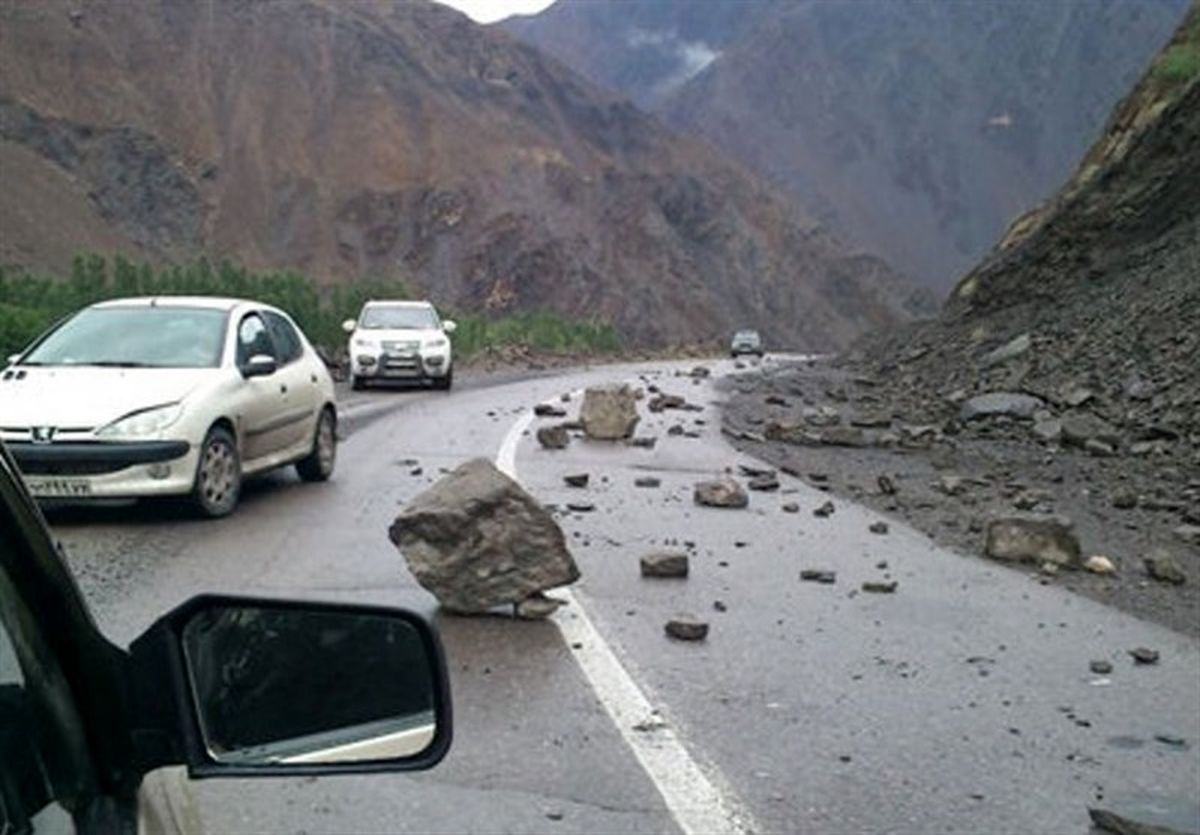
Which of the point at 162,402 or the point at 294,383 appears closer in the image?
the point at 162,402

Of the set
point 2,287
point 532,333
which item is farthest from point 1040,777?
point 532,333

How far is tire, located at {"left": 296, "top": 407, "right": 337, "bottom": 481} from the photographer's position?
13.1m

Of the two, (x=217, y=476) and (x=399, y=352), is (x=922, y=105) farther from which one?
(x=217, y=476)

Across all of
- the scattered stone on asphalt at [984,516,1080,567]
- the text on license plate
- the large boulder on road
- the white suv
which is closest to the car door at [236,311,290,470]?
the text on license plate

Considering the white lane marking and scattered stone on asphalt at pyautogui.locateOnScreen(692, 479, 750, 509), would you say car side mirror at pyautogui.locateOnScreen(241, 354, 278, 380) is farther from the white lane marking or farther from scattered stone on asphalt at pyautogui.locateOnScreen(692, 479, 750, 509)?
the white lane marking

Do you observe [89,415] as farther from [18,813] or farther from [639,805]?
[18,813]

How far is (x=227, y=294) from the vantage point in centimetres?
4259

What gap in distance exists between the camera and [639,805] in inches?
194

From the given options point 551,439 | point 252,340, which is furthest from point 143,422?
point 551,439

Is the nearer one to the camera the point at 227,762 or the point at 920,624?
the point at 227,762

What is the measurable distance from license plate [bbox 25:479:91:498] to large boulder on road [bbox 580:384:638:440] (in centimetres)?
915

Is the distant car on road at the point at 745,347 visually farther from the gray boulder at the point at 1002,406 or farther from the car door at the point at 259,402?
the car door at the point at 259,402

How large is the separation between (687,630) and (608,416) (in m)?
11.2

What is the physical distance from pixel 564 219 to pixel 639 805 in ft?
283
